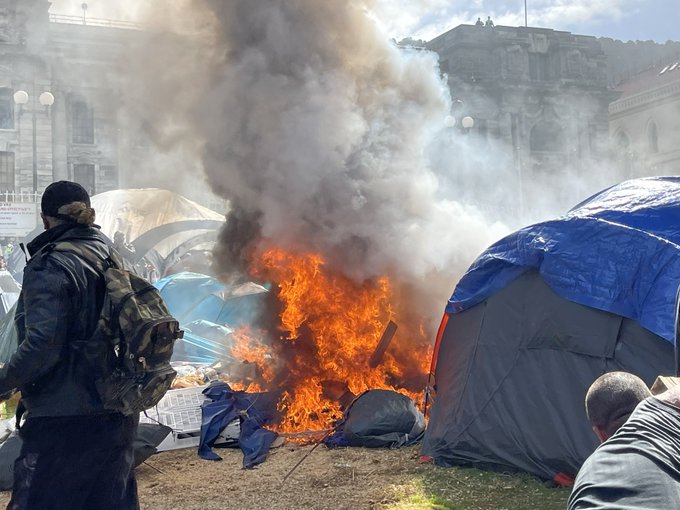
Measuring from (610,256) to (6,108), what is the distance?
35.8 m

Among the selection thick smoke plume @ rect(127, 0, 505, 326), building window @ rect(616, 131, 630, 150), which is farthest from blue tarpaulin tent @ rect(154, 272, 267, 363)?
building window @ rect(616, 131, 630, 150)

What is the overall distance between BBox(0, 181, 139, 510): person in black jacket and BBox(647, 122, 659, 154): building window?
4635cm

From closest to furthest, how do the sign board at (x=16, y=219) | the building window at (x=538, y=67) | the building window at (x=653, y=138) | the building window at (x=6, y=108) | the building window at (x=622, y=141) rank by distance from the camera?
the sign board at (x=16, y=219) < the building window at (x=6, y=108) < the building window at (x=538, y=67) < the building window at (x=653, y=138) < the building window at (x=622, y=141)

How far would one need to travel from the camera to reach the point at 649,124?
4475 cm

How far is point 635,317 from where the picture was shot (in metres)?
5.13

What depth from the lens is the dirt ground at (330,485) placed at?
5.13 meters

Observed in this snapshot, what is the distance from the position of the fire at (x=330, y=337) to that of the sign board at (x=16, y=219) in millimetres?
23297

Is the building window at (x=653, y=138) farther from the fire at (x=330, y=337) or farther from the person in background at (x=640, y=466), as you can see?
the person in background at (x=640, y=466)

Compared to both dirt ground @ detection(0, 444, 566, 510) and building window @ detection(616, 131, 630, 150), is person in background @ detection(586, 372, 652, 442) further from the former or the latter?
building window @ detection(616, 131, 630, 150)

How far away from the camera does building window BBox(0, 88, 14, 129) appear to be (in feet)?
111

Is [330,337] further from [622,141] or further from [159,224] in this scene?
[622,141]

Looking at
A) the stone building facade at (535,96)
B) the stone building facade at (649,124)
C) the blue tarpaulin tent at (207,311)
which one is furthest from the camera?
the stone building facade at (649,124)

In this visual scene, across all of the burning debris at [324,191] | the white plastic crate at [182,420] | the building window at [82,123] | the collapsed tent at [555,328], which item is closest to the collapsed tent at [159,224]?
the building window at [82,123]

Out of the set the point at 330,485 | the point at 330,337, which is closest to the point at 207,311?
the point at 330,337
